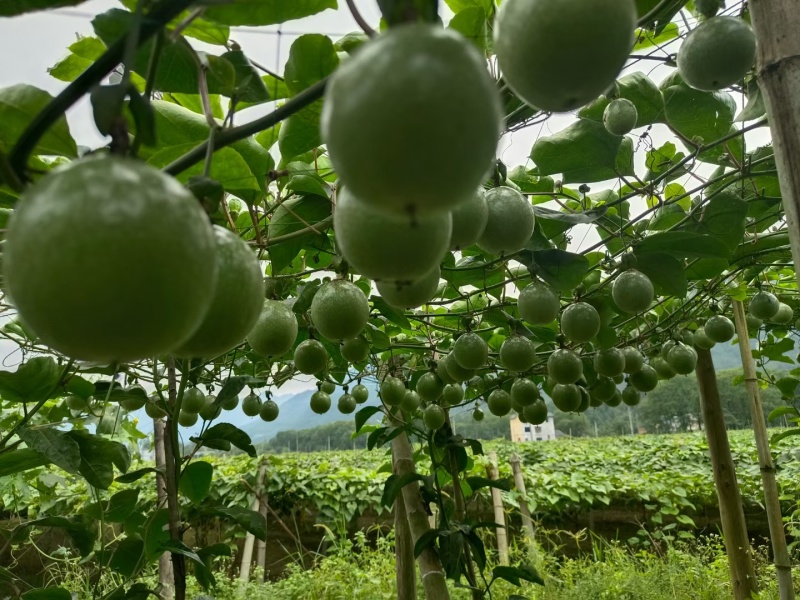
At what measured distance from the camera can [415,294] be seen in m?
1.00

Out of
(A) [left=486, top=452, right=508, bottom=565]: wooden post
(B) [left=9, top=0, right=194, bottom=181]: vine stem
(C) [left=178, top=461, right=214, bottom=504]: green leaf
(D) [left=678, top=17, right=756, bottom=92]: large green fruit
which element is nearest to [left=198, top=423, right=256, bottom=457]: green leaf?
(C) [left=178, top=461, right=214, bottom=504]: green leaf

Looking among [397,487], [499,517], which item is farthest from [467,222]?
[499,517]

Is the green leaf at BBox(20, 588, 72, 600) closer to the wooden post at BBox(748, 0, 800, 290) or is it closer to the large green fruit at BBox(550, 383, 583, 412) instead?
the wooden post at BBox(748, 0, 800, 290)

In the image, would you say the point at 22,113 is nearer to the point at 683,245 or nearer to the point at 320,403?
the point at 683,245

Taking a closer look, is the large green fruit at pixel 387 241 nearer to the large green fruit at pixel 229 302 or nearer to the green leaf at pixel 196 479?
the large green fruit at pixel 229 302

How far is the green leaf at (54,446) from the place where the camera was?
1510 mm

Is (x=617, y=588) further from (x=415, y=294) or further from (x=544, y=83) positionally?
(x=544, y=83)

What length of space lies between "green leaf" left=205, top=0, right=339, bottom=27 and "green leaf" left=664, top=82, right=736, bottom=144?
1256 millimetres

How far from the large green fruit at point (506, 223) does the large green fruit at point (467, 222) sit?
0.51ft

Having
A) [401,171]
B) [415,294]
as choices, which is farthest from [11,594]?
[401,171]

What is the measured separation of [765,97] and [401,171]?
0.82 meters

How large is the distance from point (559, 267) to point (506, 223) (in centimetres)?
72

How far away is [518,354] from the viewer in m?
2.25

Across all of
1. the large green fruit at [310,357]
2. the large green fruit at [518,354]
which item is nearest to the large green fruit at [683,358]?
the large green fruit at [518,354]
